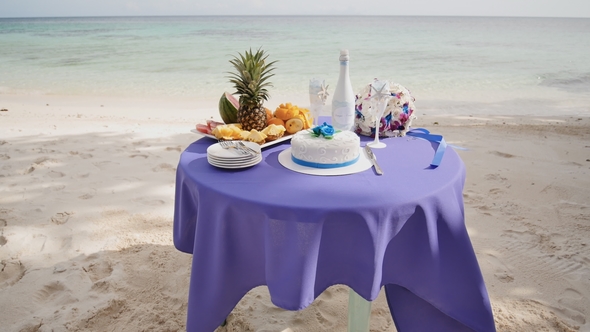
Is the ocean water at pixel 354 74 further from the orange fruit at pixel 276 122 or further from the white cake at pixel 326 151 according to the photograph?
the white cake at pixel 326 151

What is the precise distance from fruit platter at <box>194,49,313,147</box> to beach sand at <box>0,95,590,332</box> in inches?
38.9

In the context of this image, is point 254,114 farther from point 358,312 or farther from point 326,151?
point 358,312

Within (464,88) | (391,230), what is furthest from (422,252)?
(464,88)

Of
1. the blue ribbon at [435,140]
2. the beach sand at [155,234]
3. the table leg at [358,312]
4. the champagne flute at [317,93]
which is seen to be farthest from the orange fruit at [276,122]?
the beach sand at [155,234]

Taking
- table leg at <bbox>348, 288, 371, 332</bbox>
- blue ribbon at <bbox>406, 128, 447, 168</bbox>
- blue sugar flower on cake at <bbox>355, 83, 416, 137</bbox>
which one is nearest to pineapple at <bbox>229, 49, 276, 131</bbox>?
blue sugar flower on cake at <bbox>355, 83, 416, 137</bbox>

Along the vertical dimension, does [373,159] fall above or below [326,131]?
below

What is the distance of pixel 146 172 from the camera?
3.94 metres

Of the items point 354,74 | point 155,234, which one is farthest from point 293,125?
point 354,74

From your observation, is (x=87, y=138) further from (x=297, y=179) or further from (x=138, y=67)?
(x=138, y=67)

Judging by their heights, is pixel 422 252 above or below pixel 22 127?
above

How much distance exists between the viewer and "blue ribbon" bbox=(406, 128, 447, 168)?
1.65 m

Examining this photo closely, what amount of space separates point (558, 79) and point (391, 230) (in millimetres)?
12217

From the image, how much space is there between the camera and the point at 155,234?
2.94 m

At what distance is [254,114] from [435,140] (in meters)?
0.91
